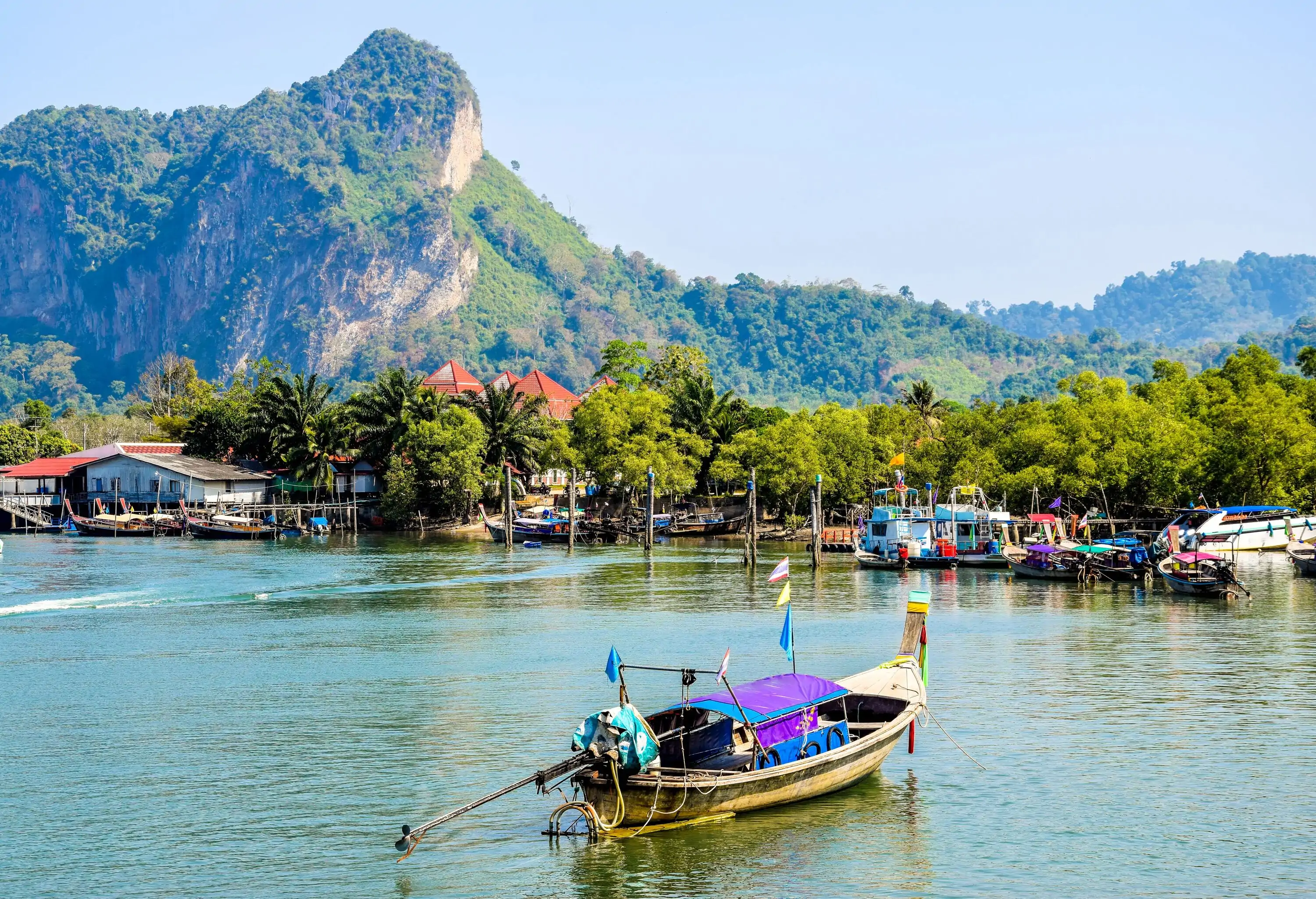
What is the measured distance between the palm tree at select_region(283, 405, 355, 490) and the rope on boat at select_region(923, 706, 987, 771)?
282ft

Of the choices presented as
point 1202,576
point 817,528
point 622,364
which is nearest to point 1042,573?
point 1202,576

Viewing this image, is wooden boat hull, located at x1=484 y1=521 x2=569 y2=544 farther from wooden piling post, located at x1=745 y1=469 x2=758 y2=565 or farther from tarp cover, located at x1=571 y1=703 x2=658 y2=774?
tarp cover, located at x1=571 y1=703 x2=658 y2=774

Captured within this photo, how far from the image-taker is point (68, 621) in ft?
153

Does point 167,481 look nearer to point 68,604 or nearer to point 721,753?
point 68,604

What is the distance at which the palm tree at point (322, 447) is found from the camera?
10694cm

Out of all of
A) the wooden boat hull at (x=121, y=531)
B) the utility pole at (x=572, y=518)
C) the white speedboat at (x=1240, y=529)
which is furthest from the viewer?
the wooden boat hull at (x=121, y=531)

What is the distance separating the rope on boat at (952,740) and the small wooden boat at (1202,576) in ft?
90.4

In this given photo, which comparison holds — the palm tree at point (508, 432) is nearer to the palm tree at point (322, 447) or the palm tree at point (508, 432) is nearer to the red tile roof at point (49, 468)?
the palm tree at point (322, 447)

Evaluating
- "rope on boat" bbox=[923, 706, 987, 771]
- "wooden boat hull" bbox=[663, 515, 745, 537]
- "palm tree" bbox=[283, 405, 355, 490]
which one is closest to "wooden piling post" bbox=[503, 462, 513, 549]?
"wooden boat hull" bbox=[663, 515, 745, 537]

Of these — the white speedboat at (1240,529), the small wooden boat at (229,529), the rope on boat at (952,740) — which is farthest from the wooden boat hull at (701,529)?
the rope on boat at (952,740)

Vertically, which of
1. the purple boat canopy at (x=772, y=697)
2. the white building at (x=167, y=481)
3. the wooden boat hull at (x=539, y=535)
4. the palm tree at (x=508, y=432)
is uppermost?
the palm tree at (x=508, y=432)

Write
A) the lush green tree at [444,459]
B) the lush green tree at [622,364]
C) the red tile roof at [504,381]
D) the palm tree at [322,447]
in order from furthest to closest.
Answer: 1. the red tile roof at [504,381]
2. the lush green tree at [622,364]
3. the palm tree at [322,447]
4. the lush green tree at [444,459]

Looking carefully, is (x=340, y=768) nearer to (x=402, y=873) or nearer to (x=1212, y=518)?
(x=402, y=873)

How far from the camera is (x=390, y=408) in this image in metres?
106
